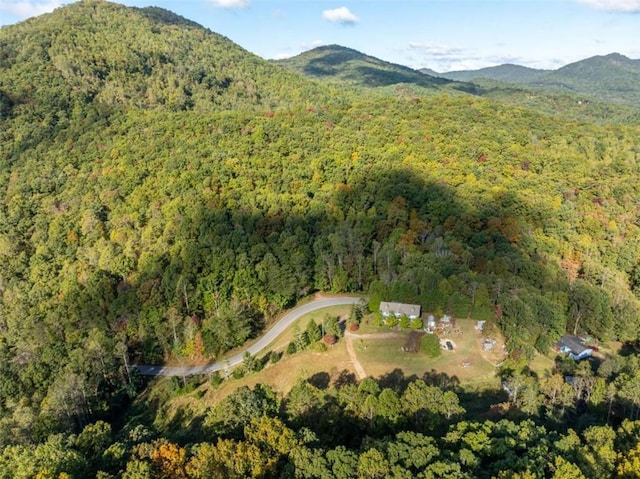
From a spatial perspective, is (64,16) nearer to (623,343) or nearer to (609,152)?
(609,152)

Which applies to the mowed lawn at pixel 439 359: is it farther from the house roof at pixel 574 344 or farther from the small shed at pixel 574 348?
the house roof at pixel 574 344

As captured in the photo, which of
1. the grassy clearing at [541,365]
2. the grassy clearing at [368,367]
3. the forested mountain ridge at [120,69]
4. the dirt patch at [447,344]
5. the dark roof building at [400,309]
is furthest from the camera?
the forested mountain ridge at [120,69]

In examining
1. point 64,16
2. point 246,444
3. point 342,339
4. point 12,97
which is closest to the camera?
point 246,444

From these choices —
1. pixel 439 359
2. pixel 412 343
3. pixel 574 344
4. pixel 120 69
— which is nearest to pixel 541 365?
pixel 574 344

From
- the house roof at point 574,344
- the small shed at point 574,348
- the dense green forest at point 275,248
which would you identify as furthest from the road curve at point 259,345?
the house roof at point 574,344

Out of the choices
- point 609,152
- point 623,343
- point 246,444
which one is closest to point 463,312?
point 623,343

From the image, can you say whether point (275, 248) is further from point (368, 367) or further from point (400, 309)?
point (368, 367)
